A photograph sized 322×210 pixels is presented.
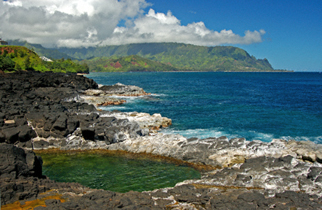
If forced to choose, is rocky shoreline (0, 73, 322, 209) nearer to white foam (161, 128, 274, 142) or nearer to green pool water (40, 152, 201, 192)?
green pool water (40, 152, 201, 192)

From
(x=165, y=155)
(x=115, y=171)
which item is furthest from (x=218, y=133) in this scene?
(x=115, y=171)

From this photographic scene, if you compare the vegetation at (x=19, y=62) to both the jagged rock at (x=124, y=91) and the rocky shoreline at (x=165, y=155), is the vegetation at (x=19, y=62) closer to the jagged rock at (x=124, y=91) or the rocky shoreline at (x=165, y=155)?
the jagged rock at (x=124, y=91)

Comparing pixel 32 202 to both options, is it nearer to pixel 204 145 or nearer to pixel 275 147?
pixel 204 145

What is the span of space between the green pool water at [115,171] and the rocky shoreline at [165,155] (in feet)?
5.86

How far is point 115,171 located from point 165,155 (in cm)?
597

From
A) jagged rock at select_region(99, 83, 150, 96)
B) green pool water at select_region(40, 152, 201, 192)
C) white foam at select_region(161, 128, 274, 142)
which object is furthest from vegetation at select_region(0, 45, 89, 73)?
green pool water at select_region(40, 152, 201, 192)

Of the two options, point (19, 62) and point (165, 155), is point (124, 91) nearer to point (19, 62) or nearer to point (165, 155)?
point (165, 155)

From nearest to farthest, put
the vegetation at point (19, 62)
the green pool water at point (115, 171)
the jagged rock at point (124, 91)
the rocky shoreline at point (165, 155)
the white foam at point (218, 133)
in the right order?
the rocky shoreline at point (165, 155), the green pool water at point (115, 171), the white foam at point (218, 133), the jagged rock at point (124, 91), the vegetation at point (19, 62)

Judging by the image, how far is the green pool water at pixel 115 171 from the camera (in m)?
20.4

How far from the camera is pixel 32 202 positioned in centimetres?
1404

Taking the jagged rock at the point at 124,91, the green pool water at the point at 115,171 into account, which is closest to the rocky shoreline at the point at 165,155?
the green pool water at the point at 115,171

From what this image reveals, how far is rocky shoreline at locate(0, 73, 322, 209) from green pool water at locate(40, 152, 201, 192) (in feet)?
5.86

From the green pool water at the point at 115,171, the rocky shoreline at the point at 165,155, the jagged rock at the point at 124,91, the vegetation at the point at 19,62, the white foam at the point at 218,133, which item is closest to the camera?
the rocky shoreline at the point at 165,155

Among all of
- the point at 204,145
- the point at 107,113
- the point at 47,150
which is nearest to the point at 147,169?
the point at 204,145
